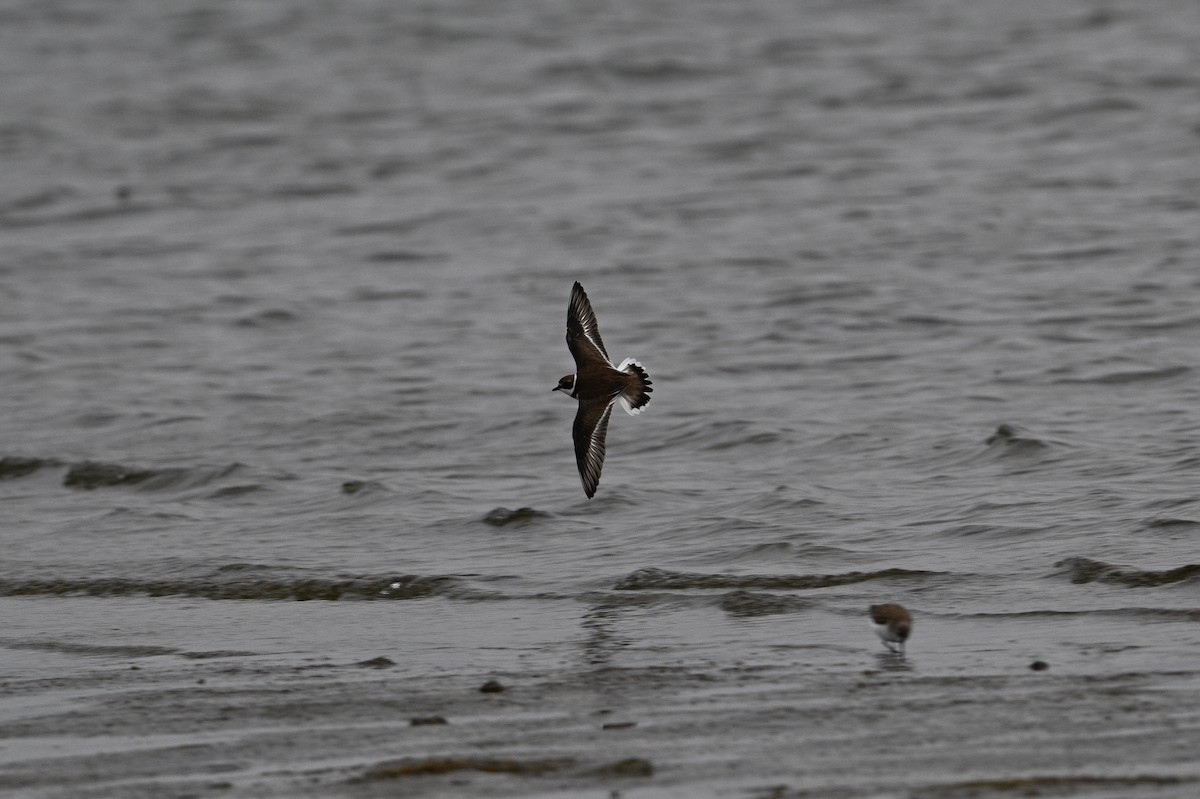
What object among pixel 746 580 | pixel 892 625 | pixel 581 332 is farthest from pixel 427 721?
pixel 581 332

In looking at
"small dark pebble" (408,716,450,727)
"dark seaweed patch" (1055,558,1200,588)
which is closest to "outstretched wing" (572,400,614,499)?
"dark seaweed patch" (1055,558,1200,588)

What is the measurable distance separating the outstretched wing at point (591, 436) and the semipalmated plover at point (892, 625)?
2.79 metres

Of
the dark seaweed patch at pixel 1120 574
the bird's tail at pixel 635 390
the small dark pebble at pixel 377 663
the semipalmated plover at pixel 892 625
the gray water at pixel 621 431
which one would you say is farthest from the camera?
the bird's tail at pixel 635 390

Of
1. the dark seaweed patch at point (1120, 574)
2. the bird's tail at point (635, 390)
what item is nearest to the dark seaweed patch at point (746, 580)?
the dark seaweed patch at point (1120, 574)

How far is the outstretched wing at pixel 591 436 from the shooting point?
30.8ft

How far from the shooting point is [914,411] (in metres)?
11.7

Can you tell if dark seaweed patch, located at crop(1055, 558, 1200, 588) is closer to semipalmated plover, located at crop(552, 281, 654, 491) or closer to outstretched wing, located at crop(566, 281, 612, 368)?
semipalmated plover, located at crop(552, 281, 654, 491)

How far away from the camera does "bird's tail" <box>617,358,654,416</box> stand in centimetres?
936

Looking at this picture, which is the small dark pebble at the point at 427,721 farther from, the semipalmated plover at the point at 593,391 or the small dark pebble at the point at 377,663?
the semipalmated plover at the point at 593,391

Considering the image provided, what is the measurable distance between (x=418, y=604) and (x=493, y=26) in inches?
997

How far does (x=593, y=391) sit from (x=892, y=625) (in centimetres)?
312

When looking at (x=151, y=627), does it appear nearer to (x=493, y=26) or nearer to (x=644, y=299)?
(x=644, y=299)

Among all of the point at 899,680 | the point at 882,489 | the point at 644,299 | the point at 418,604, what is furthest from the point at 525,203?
the point at 899,680

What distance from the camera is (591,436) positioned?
9.42 m
